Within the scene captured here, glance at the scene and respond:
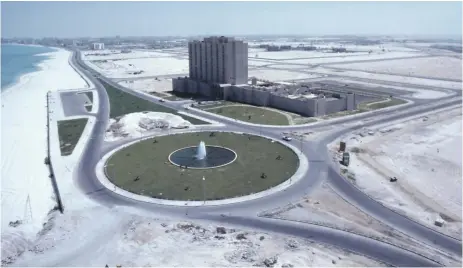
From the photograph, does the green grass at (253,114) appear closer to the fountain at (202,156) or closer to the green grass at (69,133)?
the fountain at (202,156)

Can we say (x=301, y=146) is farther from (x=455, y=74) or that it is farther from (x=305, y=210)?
(x=455, y=74)

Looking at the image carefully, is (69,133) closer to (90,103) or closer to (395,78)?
(90,103)

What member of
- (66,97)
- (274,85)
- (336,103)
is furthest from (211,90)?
(66,97)

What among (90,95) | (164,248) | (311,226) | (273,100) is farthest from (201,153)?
(90,95)

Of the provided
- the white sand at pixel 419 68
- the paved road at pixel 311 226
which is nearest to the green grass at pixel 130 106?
the paved road at pixel 311 226

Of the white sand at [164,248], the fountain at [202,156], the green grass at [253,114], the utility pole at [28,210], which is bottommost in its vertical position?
the white sand at [164,248]

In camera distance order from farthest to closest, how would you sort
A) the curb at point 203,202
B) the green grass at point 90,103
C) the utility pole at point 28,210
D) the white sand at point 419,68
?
the white sand at point 419,68 → the green grass at point 90,103 → the curb at point 203,202 → the utility pole at point 28,210

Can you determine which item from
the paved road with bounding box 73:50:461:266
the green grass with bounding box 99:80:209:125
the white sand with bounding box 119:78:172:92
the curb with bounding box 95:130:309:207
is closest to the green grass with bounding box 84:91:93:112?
the green grass with bounding box 99:80:209:125
